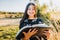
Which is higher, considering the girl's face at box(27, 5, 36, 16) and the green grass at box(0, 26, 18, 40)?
the girl's face at box(27, 5, 36, 16)

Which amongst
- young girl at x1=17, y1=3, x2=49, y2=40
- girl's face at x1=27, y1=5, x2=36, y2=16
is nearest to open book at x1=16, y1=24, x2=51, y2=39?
young girl at x1=17, y1=3, x2=49, y2=40

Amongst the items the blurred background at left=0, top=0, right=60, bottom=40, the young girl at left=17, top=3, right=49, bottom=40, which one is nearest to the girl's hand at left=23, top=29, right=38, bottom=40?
the young girl at left=17, top=3, right=49, bottom=40

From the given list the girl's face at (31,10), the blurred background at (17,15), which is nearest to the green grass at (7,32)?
the blurred background at (17,15)

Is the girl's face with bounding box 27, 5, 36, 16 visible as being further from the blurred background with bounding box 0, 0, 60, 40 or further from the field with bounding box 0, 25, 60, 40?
the field with bounding box 0, 25, 60, 40

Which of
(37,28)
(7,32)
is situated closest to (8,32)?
(7,32)

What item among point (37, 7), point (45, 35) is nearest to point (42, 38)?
point (45, 35)

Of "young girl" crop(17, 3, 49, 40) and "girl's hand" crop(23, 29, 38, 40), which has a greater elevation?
"young girl" crop(17, 3, 49, 40)

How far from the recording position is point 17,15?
2.41 meters

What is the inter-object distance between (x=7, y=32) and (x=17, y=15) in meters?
0.24

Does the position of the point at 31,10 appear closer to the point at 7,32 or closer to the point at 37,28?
the point at 37,28

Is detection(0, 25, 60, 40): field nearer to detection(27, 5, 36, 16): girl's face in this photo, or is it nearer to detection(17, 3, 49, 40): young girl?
detection(17, 3, 49, 40): young girl

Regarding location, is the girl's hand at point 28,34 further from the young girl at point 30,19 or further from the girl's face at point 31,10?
the girl's face at point 31,10

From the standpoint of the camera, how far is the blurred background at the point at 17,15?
2.35 metres

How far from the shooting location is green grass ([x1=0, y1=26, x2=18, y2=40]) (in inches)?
91.8
